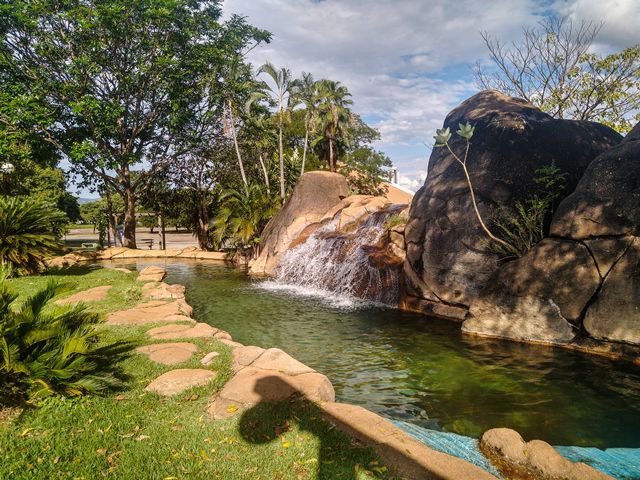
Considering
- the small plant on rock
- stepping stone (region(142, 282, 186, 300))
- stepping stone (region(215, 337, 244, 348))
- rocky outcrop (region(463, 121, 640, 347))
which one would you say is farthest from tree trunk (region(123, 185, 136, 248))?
rocky outcrop (region(463, 121, 640, 347))

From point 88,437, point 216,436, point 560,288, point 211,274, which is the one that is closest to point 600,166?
point 560,288

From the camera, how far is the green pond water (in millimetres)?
5480

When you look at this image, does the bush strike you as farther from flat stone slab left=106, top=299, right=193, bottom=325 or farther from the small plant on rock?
flat stone slab left=106, top=299, right=193, bottom=325

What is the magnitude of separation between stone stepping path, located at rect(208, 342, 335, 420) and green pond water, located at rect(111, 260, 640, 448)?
1126mm

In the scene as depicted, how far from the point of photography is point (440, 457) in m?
3.65

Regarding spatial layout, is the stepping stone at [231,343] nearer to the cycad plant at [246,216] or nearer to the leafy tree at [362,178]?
the cycad plant at [246,216]

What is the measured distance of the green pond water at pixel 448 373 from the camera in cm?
548

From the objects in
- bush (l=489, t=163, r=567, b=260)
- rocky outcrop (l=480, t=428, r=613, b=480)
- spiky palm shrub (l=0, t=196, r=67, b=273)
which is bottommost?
rocky outcrop (l=480, t=428, r=613, b=480)

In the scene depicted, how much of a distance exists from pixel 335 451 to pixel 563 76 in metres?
24.1

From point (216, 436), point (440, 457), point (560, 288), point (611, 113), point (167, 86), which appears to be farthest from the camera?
point (167, 86)

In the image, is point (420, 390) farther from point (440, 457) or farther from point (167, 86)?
point (167, 86)

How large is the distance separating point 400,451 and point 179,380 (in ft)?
9.32

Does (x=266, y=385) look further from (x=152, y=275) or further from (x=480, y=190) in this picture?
(x=152, y=275)

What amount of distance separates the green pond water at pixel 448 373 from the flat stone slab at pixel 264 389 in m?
1.25
